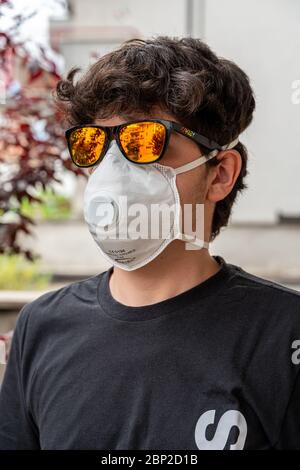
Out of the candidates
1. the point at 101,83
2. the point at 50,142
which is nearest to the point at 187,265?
the point at 101,83

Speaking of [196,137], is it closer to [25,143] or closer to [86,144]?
[86,144]

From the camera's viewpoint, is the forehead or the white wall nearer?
the forehead

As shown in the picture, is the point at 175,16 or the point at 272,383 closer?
the point at 272,383

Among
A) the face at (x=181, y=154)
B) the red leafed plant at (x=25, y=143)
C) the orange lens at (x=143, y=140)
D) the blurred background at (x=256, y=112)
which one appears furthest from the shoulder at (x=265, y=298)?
the blurred background at (x=256, y=112)

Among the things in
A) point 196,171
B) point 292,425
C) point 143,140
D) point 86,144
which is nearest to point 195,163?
point 196,171

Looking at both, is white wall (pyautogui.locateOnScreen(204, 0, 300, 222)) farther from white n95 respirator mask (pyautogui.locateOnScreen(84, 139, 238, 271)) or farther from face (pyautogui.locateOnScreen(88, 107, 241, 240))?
white n95 respirator mask (pyautogui.locateOnScreen(84, 139, 238, 271))

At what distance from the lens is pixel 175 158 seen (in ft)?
5.24

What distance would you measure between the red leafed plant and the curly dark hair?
89 centimetres

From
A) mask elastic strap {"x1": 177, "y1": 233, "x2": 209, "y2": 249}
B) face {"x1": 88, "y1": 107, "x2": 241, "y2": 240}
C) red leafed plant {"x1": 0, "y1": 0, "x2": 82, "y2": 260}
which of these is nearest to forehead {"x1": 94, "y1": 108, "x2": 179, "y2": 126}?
face {"x1": 88, "y1": 107, "x2": 241, "y2": 240}

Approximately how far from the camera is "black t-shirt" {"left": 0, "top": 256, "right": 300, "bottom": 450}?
144 cm

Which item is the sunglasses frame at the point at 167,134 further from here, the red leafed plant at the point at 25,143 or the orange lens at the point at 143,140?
the red leafed plant at the point at 25,143

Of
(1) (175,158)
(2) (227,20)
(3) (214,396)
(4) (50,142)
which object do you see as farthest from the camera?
(2) (227,20)

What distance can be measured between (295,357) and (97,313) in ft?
1.60

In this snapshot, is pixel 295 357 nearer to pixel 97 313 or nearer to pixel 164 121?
pixel 97 313
